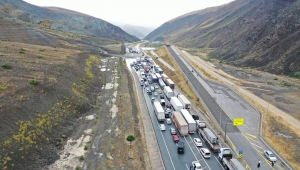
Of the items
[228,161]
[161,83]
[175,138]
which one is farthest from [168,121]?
[161,83]

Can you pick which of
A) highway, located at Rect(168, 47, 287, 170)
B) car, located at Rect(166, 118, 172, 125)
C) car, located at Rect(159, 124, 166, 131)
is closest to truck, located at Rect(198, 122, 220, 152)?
highway, located at Rect(168, 47, 287, 170)

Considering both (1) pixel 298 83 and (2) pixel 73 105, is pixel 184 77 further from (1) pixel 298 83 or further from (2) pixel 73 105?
(2) pixel 73 105

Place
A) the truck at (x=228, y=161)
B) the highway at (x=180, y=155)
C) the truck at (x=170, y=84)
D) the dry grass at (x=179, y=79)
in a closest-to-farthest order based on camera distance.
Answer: the truck at (x=228, y=161) → the highway at (x=180, y=155) → the dry grass at (x=179, y=79) → the truck at (x=170, y=84)

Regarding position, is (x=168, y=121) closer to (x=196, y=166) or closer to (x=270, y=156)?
(x=196, y=166)

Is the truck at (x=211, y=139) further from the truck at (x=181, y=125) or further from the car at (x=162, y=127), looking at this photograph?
the car at (x=162, y=127)

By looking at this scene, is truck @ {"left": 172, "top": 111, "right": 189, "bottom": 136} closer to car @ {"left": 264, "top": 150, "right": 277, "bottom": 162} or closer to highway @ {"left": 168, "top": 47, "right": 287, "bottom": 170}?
highway @ {"left": 168, "top": 47, "right": 287, "bottom": 170}

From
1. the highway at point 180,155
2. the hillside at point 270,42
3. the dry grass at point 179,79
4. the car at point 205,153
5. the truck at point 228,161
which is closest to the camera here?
the truck at point 228,161

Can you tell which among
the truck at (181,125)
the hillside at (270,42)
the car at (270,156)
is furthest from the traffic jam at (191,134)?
the hillside at (270,42)
